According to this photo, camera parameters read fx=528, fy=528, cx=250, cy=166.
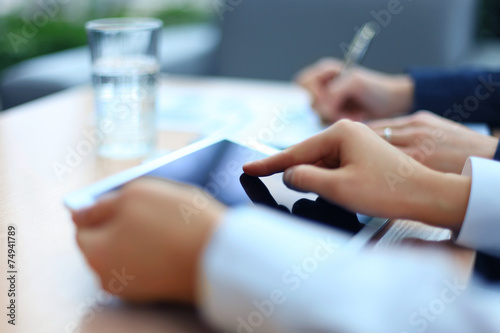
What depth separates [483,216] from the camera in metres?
0.44

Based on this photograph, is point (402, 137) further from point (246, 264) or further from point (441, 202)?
point (246, 264)

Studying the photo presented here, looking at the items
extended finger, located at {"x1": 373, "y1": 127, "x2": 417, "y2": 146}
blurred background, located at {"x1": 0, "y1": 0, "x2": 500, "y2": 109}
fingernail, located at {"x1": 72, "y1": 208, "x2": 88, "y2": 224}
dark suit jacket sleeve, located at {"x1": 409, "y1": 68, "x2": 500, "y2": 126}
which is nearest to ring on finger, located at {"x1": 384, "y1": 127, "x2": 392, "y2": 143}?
extended finger, located at {"x1": 373, "y1": 127, "x2": 417, "y2": 146}

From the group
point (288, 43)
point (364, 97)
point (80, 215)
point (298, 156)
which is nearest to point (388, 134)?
point (298, 156)

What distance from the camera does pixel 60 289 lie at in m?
0.37

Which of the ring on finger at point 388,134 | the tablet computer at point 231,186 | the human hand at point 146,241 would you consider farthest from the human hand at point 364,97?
the human hand at point 146,241

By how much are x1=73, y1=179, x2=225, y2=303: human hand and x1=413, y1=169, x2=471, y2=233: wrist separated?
7.3 inches

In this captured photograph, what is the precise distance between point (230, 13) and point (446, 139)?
1.17 metres

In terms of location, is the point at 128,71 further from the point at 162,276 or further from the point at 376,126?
the point at 162,276

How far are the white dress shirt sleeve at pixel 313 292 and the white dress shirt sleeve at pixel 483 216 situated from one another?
0.32 ft

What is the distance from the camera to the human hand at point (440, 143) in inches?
23.5

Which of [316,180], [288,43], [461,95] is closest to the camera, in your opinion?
[316,180]

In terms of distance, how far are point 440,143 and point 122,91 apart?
413 millimetres

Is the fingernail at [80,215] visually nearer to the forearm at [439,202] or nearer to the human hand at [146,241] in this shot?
the human hand at [146,241]

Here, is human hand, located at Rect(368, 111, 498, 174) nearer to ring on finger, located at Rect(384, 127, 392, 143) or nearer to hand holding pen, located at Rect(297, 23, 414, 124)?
ring on finger, located at Rect(384, 127, 392, 143)
